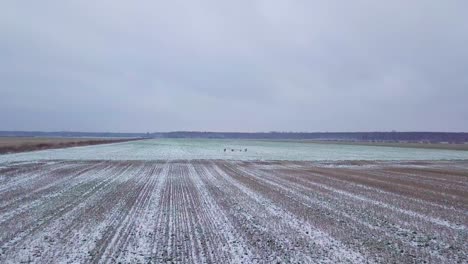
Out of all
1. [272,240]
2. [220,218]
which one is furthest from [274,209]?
[272,240]

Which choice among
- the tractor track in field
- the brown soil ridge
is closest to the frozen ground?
the brown soil ridge

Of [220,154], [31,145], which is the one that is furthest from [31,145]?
[220,154]

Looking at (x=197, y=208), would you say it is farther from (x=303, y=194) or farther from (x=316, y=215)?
(x=303, y=194)

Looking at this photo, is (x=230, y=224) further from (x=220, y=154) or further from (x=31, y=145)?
(x=31, y=145)

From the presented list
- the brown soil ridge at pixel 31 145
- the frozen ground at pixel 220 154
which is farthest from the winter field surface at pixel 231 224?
the brown soil ridge at pixel 31 145

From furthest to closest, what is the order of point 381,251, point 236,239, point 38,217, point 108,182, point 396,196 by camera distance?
point 108,182 → point 396,196 → point 38,217 → point 236,239 → point 381,251

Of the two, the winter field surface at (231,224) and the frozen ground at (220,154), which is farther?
the frozen ground at (220,154)

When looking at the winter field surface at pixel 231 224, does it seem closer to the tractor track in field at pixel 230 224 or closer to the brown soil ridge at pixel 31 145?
the tractor track in field at pixel 230 224

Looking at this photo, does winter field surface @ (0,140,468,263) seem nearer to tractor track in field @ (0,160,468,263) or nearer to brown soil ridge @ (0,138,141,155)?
tractor track in field @ (0,160,468,263)
